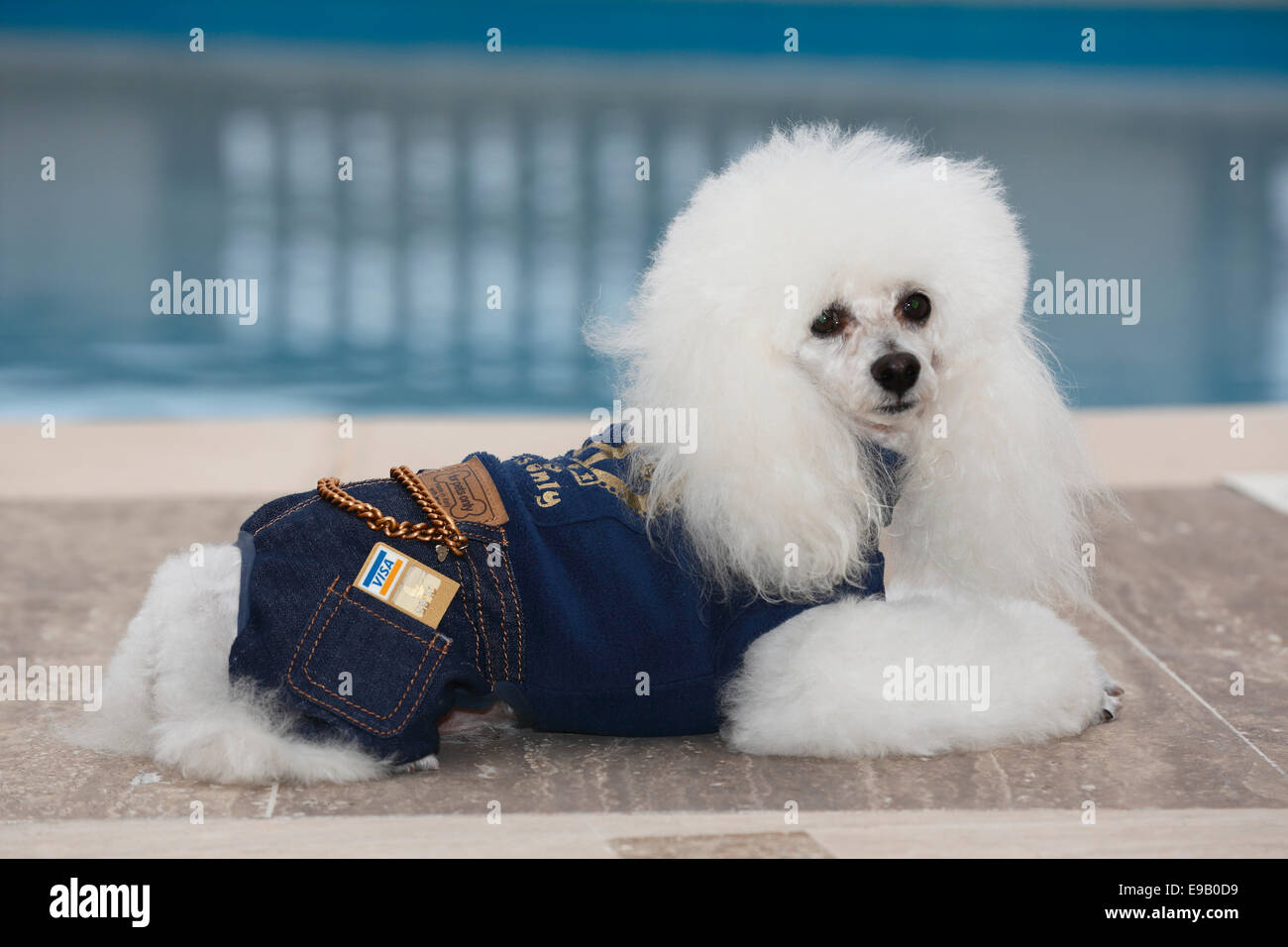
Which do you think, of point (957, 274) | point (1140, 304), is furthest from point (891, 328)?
point (1140, 304)

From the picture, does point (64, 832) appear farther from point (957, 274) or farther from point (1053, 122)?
point (1053, 122)

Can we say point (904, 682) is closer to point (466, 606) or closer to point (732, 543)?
point (732, 543)

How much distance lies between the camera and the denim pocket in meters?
1.55

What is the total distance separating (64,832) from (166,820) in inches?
4.0

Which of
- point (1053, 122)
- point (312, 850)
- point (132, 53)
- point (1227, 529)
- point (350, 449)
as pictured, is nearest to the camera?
point (312, 850)

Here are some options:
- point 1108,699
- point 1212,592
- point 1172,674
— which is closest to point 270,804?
point 1108,699

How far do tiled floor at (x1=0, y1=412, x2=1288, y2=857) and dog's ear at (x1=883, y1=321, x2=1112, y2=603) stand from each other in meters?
0.23

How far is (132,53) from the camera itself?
356 inches

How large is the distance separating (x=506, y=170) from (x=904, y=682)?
567 centimetres

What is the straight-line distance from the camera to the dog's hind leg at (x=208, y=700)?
1.58m
